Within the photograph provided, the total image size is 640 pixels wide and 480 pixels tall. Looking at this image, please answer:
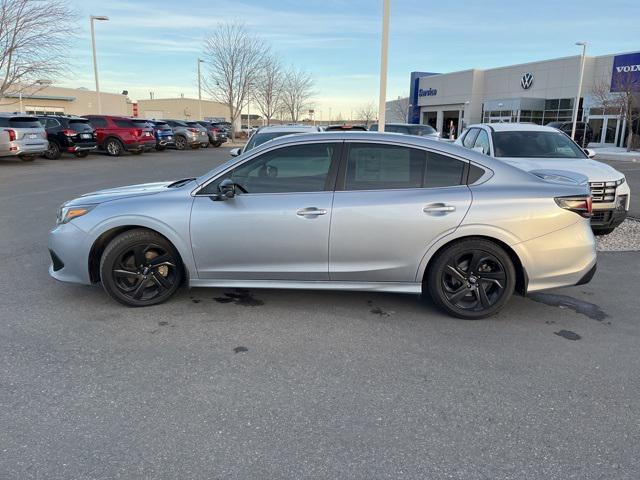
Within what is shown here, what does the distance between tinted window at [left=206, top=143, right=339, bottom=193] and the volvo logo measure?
4819 centimetres

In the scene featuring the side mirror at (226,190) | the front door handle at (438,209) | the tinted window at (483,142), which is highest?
the tinted window at (483,142)

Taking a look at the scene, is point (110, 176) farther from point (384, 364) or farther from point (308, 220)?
point (384, 364)

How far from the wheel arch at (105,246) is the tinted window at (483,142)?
607cm

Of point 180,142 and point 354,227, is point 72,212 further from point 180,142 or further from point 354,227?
point 180,142

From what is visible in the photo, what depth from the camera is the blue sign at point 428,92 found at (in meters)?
59.4

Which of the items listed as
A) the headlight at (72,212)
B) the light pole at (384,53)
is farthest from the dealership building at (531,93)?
the headlight at (72,212)

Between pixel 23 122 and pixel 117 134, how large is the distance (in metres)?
5.87

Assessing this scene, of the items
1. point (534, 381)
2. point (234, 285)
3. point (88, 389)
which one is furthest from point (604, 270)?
point (88, 389)

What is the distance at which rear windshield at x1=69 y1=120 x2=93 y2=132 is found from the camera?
20078 mm

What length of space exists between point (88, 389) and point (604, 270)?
570 cm

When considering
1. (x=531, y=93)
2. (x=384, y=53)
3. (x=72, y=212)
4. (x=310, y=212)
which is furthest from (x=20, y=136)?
(x=531, y=93)

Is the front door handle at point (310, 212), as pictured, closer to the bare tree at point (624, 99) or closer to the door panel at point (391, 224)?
the door panel at point (391, 224)

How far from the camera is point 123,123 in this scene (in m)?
23.1

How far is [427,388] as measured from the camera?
3.28 m
